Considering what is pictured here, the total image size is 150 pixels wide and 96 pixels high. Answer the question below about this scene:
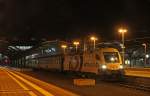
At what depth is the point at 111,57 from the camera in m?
42.6

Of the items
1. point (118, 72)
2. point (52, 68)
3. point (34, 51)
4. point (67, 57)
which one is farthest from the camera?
point (34, 51)

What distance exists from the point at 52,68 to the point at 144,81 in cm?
4223

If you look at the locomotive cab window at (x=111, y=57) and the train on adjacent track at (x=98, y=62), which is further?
the locomotive cab window at (x=111, y=57)

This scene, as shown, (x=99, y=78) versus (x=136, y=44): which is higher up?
(x=136, y=44)

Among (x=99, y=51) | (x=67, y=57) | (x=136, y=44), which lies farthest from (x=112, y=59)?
(x=136, y=44)

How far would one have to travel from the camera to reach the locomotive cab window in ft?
138

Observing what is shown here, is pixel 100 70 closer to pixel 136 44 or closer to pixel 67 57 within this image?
pixel 67 57

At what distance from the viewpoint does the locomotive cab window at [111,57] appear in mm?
42156

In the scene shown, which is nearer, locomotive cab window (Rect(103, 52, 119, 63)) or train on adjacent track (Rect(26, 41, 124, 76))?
train on adjacent track (Rect(26, 41, 124, 76))

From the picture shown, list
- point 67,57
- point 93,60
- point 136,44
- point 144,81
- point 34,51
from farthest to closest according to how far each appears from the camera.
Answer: point 34,51 → point 136,44 → point 67,57 → point 93,60 → point 144,81

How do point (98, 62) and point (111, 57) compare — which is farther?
point (111, 57)

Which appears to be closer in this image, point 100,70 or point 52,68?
point 100,70

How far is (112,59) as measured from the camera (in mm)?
42344

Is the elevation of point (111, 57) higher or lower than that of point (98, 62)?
higher
